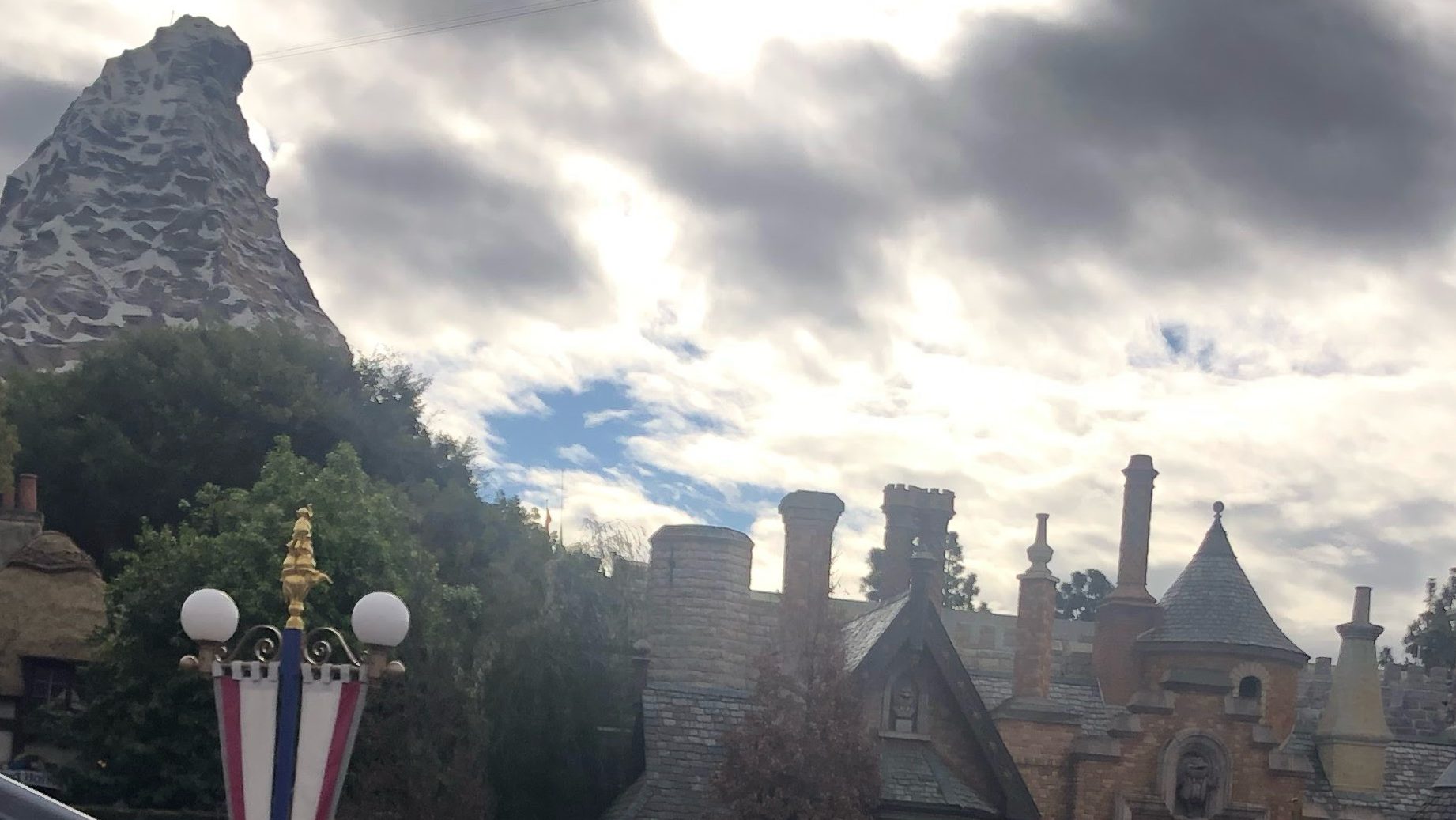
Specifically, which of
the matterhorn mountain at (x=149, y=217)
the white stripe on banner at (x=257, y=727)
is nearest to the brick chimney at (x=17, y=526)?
the matterhorn mountain at (x=149, y=217)

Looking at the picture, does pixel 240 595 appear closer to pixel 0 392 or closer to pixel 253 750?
pixel 253 750

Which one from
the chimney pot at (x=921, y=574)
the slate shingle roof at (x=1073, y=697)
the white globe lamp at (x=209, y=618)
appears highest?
the chimney pot at (x=921, y=574)

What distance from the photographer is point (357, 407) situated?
40.6 metres

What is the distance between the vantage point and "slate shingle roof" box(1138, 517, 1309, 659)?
38938mm

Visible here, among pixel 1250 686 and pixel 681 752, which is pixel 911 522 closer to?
pixel 1250 686

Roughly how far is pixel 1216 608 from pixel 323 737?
32.9 meters

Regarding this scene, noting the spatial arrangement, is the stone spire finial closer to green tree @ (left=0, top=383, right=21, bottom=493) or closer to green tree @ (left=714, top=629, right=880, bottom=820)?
green tree @ (left=714, top=629, right=880, bottom=820)

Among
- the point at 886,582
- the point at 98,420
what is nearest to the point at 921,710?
the point at 886,582

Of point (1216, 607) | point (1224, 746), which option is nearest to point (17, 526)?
point (1224, 746)

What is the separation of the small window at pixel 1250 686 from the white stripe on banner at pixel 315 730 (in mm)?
32853

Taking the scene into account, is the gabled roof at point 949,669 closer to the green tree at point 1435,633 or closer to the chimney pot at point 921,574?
the chimney pot at point 921,574

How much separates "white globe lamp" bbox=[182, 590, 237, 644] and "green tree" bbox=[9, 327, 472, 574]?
89.5ft

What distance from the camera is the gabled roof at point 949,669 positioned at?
28.8m

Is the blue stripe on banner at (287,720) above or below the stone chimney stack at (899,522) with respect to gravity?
below
